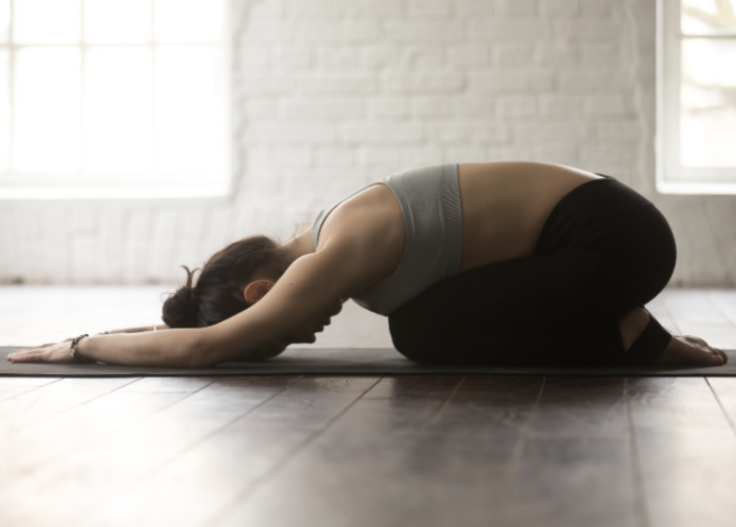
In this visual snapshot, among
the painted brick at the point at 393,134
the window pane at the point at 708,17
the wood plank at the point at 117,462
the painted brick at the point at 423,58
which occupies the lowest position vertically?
the wood plank at the point at 117,462

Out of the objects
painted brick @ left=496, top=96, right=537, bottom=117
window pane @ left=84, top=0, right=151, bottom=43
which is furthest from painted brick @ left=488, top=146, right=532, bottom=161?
window pane @ left=84, top=0, right=151, bottom=43

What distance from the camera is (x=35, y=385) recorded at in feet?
5.35

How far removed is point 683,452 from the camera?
1068 millimetres

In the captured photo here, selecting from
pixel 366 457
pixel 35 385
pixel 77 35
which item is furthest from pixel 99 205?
pixel 366 457

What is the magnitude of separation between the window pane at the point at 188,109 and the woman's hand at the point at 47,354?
3.33 m

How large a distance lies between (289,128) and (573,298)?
333cm

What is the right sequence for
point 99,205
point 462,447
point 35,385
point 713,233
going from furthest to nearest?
1. point 99,205
2. point 713,233
3. point 35,385
4. point 462,447

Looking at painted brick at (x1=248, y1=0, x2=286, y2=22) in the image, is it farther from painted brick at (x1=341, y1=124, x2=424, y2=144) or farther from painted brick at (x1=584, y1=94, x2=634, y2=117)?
painted brick at (x1=584, y1=94, x2=634, y2=117)

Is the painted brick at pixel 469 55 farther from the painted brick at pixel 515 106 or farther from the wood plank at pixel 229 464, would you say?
the wood plank at pixel 229 464

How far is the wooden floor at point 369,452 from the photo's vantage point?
85 cm

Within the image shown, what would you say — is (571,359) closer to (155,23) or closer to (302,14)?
(302,14)

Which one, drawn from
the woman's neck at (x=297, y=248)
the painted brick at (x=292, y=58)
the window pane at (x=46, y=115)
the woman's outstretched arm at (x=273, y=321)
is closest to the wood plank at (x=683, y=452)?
the woman's outstretched arm at (x=273, y=321)

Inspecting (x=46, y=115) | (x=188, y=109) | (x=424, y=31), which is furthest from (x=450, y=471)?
(x=46, y=115)

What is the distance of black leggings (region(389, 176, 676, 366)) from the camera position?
1.68 m
